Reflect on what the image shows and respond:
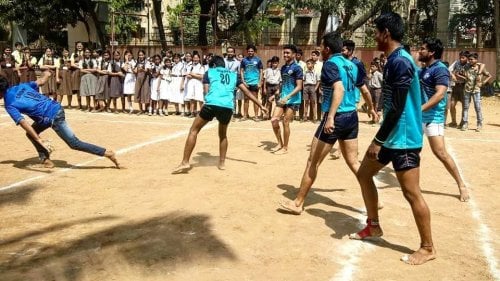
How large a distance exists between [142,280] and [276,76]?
10.6m

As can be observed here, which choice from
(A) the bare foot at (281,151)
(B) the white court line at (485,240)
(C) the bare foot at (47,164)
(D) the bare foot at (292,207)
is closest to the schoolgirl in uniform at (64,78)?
(C) the bare foot at (47,164)

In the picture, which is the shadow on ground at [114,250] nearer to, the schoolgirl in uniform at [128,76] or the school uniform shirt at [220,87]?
the school uniform shirt at [220,87]

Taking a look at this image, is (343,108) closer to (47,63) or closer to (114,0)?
(47,63)

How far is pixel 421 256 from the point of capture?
4.76 meters

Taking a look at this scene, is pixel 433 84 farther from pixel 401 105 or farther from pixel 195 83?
pixel 195 83

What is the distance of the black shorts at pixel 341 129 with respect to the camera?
19.6ft

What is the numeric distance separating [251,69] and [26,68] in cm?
805

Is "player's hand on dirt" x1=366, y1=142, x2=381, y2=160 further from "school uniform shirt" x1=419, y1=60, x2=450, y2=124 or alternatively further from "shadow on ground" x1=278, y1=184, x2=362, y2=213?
"school uniform shirt" x1=419, y1=60, x2=450, y2=124

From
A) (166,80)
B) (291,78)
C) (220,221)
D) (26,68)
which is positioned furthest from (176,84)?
(220,221)

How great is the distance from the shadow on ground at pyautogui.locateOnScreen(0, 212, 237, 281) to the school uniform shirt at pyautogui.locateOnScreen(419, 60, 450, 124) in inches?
123

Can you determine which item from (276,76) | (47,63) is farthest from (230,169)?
(47,63)

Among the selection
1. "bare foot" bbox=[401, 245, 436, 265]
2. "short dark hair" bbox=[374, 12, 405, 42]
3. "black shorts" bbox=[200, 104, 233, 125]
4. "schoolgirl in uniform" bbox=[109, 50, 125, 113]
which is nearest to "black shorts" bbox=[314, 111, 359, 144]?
"short dark hair" bbox=[374, 12, 405, 42]

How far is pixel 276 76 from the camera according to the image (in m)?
14.5

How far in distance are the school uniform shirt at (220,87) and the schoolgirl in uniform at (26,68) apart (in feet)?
36.8
